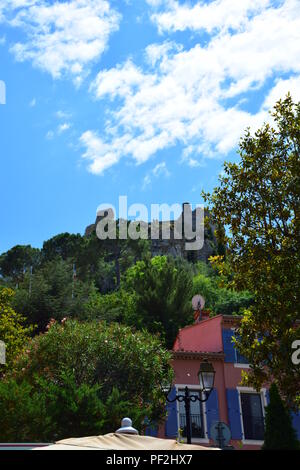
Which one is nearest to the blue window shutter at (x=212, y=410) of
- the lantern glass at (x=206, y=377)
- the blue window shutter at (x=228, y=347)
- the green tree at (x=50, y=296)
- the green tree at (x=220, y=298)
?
the blue window shutter at (x=228, y=347)

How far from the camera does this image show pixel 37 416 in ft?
48.8

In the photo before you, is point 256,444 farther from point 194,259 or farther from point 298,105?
point 194,259

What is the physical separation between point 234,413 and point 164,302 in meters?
14.3

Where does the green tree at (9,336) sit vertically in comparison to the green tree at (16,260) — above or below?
below

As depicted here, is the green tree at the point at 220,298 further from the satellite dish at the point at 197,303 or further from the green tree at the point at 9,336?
the green tree at the point at 9,336

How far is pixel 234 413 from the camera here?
22.8 m

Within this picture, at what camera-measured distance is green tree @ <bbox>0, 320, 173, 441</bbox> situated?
614 inches

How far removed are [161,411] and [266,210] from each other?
324 inches

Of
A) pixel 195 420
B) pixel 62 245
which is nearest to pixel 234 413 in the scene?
pixel 195 420

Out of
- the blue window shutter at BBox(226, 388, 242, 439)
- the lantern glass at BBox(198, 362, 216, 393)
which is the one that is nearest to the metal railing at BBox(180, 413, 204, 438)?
the blue window shutter at BBox(226, 388, 242, 439)

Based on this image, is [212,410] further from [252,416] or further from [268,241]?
[268,241]

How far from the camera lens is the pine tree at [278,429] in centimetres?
1611

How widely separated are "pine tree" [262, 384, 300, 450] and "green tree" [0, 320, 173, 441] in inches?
144

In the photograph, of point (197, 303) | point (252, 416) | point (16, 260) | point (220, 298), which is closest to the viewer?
point (252, 416)
